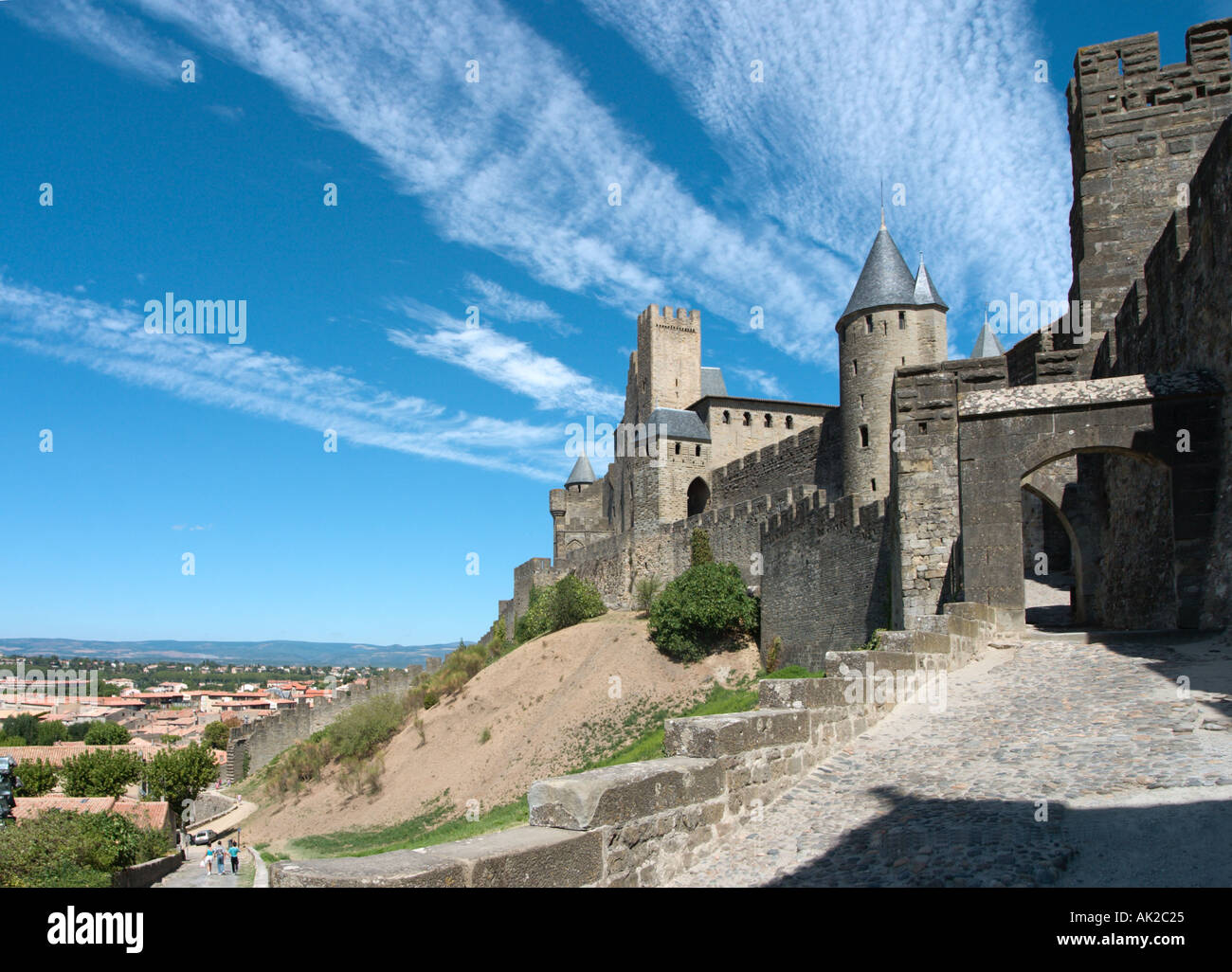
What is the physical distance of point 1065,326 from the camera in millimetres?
16781

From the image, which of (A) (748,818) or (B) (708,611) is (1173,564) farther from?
(B) (708,611)

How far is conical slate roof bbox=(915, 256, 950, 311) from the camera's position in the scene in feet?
110

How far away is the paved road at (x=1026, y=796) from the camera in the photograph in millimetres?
4816

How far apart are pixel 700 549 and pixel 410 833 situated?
50.6 ft

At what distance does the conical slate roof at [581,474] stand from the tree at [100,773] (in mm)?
32507

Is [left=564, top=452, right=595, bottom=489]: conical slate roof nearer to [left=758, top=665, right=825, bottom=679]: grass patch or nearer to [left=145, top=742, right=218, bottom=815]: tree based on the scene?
[left=145, top=742, right=218, bottom=815]: tree

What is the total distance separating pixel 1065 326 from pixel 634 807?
14.5 m

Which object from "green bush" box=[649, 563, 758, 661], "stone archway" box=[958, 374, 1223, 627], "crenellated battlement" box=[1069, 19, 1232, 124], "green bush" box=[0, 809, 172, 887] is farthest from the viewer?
"green bush" box=[649, 563, 758, 661]

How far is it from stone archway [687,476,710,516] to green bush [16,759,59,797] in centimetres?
3485

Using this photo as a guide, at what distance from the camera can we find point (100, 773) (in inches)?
1687

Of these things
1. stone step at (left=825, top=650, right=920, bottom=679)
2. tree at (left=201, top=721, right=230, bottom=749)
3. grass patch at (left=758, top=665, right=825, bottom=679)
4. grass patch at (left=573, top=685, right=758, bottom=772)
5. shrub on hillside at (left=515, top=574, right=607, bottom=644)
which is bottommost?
tree at (left=201, top=721, right=230, bottom=749)

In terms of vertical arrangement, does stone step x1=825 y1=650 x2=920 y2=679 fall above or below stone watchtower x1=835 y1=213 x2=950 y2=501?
below

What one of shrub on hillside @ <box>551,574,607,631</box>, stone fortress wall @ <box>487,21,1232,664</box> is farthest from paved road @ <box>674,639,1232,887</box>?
shrub on hillside @ <box>551,574,607,631</box>
